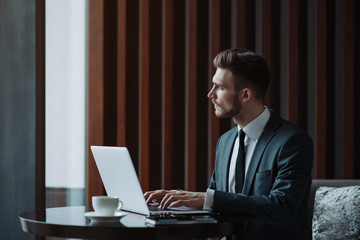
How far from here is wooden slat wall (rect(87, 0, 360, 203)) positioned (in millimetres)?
2939

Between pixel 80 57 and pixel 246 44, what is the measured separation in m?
1.10

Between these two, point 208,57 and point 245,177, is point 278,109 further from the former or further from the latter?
point 245,177

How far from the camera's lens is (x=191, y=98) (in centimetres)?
308

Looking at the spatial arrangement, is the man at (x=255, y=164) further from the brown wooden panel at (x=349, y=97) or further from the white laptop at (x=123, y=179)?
the brown wooden panel at (x=349, y=97)

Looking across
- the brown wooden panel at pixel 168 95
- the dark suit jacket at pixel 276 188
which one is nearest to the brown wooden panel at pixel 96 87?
the brown wooden panel at pixel 168 95

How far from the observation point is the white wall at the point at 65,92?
3271 millimetres

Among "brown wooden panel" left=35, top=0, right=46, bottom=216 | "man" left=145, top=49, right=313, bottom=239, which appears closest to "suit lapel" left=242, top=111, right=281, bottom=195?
"man" left=145, top=49, right=313, bottom=239

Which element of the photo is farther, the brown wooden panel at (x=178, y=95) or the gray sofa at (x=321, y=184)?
the brown wooden panel at (x=178, y=95)

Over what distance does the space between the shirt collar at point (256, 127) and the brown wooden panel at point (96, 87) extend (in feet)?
4.22

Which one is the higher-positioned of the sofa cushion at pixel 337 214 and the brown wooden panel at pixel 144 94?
the brown wooden panel at pixel 144 94

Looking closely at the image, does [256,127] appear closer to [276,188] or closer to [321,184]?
[276,188]

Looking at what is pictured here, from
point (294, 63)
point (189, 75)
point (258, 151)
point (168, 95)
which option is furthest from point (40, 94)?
point (258, 151)

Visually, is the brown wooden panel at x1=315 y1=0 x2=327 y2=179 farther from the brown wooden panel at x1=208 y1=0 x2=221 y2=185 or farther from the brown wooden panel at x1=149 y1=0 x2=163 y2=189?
the brown wooden panel at x1=149 y1=0 x2=163 y2=189

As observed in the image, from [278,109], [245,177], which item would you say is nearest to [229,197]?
[245,177]
